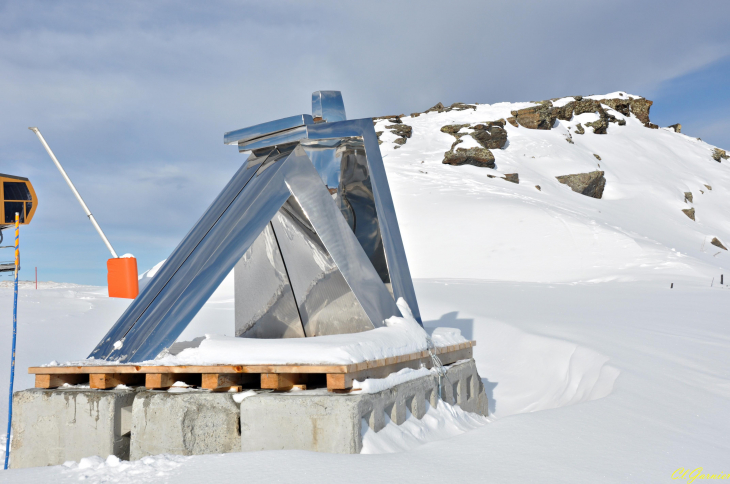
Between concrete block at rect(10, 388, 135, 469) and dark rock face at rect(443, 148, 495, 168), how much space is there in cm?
3176

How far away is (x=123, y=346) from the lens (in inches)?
185

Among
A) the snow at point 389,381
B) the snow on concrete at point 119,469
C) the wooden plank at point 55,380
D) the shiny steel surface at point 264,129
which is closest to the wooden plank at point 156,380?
the snow on concrete at point 119,469

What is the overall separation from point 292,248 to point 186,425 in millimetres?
2303

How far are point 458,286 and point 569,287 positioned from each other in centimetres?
299

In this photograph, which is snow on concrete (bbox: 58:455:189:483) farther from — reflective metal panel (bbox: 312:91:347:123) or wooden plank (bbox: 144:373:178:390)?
reflective metal panel (bbox: 312:91:347:123)

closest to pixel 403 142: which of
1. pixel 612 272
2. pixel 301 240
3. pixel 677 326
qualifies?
pixel 612 272

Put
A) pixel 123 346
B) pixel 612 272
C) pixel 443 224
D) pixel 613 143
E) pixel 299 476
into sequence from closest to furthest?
pixel 299 476
pixel 123 346
pixel 612 272
pixel 443 224
pixel 613 143

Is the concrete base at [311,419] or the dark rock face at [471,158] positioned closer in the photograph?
the concrete base at [311,419]

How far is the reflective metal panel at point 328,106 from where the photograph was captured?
5.83 m

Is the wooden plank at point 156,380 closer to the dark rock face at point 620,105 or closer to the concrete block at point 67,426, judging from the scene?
the concrete block at point 67,426

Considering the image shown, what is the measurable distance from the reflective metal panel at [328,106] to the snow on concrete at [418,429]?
3040 millimetres

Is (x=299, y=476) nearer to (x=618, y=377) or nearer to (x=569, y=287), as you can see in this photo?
(x=618, y=377)

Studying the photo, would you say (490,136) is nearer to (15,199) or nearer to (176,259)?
(15,199)

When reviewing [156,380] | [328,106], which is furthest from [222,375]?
[328,106]
